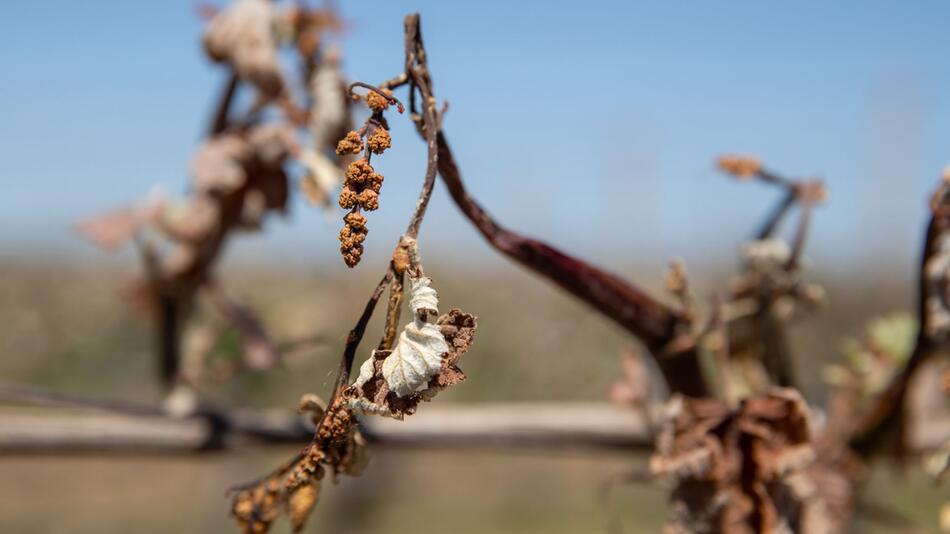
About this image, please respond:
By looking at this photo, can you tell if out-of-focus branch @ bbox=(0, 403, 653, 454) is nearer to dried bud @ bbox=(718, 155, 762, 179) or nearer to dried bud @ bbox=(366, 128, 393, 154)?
dried bud @ bbox=(718, 155, 762, 179)

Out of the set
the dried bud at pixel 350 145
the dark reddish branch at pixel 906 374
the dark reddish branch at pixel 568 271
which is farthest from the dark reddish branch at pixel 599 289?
the dark reddish branch at pixel 906 374

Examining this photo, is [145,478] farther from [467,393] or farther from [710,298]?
[710,298]

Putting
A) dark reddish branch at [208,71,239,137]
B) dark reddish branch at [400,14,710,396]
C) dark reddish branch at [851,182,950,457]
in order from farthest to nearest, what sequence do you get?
1. dark reddish branch at [208,71,239,137]
2. dark reddish branch at [851,182,950,457]
3. dark reddish branch at [400,14,710,396]

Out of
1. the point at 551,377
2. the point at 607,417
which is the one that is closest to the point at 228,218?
the point at 607,417

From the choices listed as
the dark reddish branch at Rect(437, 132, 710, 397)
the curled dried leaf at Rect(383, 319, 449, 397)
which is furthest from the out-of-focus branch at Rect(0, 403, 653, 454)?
the curled dried leaf at Rect(383, 319, 449, 397)

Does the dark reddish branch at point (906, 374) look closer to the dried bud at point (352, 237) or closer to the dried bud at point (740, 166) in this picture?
the dried bud at point (740, 166)

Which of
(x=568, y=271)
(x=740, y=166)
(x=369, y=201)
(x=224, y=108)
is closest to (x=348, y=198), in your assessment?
(x=369, y=201)

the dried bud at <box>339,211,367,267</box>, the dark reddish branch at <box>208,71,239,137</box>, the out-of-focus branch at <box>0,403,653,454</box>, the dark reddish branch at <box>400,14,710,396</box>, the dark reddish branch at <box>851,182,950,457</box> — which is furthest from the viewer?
the dark reddish branch at <box>208,71,239,137</box>
